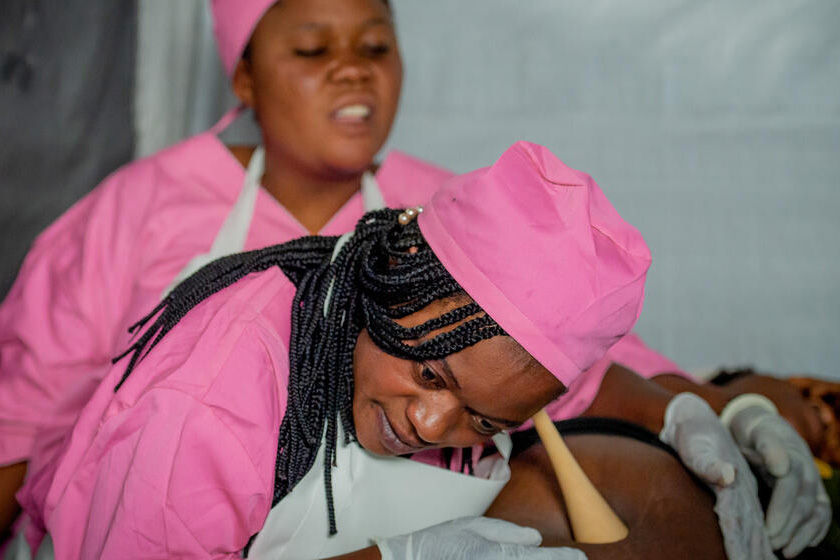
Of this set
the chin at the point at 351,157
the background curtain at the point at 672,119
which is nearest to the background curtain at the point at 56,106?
the background curtain at the point at 672,119

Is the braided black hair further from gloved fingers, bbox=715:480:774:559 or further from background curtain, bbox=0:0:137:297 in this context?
background curtain, bbox=0:0:137:297

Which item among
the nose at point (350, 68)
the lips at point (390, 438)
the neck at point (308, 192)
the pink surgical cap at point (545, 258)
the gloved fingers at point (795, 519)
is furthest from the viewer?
the neck at point (308, 192)

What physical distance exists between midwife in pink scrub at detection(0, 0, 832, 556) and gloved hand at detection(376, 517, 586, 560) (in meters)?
0.34

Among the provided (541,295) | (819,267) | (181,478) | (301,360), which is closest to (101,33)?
(301,360)

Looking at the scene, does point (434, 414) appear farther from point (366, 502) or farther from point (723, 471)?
point (723, 471)

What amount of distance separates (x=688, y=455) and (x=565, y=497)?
0.74 ft

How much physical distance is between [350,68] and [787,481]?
0.97 metres

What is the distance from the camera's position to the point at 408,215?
0.99m

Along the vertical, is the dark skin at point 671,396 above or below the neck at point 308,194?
below

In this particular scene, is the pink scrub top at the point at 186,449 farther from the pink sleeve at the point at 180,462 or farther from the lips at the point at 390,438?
the lips at the point at 390,438

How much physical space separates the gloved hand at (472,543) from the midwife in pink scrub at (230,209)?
0.34 meters

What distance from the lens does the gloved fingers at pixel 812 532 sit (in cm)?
125

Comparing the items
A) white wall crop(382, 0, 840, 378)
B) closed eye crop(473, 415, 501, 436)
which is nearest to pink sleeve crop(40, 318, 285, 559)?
closed eye crop(473, 415, 501, 436)

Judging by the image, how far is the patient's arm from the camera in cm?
110
